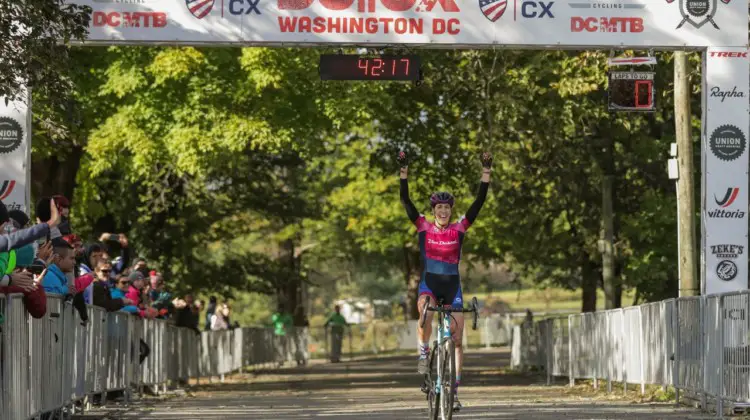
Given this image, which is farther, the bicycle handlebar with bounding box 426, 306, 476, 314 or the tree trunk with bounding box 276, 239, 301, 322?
the tree trunk with bounding box 276, 239, 301, 322

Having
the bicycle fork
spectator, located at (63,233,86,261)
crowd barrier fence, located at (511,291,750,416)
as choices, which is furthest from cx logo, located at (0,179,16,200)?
crowd barrier fence, located at (511,291,750,416)

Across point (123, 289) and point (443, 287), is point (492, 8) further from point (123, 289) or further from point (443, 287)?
point (443, 287)

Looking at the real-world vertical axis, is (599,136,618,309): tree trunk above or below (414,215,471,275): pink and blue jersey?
above

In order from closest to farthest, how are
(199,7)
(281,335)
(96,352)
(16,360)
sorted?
(16,360)
(96,352)
(199,7)
(281,335)

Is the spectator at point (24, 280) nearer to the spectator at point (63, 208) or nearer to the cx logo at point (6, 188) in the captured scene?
the spectator at point (63, 208)

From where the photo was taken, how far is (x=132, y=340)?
21656 mm

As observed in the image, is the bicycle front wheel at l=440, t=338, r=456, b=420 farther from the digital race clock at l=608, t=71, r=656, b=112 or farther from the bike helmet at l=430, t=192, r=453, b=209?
the digital race clock at l=608, t=71, r=656, b=112

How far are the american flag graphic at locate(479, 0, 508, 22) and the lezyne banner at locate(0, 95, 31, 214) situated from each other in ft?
18.5

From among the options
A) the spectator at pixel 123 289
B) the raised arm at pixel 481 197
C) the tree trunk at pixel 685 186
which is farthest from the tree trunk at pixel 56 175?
the raised arm at pixel 481 197

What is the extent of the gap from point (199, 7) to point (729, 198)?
271 inches

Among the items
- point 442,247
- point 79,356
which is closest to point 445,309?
point 442,247

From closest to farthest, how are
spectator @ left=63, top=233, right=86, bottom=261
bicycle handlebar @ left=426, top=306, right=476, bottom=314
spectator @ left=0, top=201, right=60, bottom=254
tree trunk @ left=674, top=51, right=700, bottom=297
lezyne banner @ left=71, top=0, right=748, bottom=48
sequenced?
spectator @ left=0, top=201, right=60, bottom=254, bicycle handlebar @ left=426, top=306, right=476, bottom=314, spectator @ left=63, top=233, right=86, bottom=261, lezyne banner @ left=71, top=0, right=748, bottom=48, tree trunk @ left=674, top=51, right=700, bottom=297

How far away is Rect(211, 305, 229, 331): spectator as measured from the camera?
39312mm

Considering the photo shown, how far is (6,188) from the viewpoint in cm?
1992
